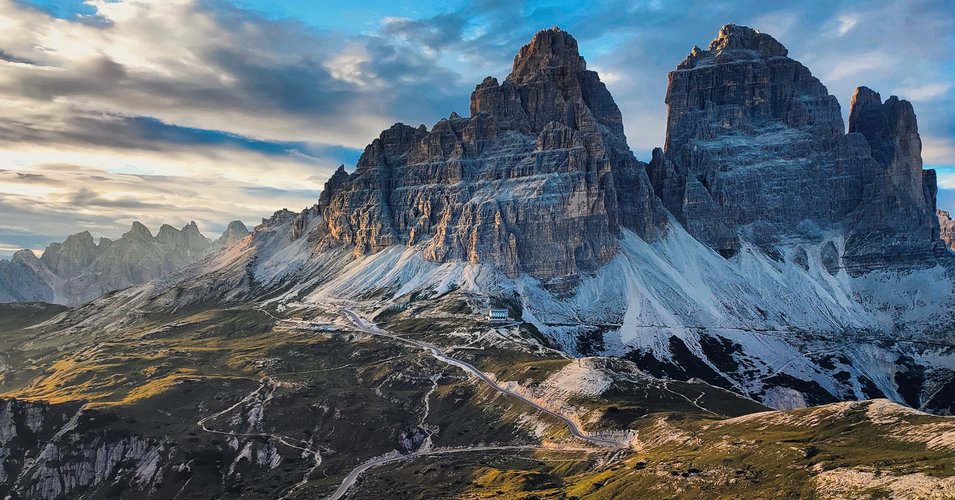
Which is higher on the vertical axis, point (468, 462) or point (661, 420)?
point (661, 420)

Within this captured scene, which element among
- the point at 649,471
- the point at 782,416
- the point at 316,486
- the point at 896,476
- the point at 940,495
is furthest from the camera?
the point at 316,486

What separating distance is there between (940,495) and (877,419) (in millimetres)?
57996

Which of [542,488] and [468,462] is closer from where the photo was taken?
[542,488]

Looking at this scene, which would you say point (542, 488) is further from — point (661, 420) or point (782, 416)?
point (782, 416)

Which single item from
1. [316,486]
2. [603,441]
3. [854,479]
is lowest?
[316,486]

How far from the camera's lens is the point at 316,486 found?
626 feet

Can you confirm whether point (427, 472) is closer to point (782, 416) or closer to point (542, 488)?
point (542, 488)

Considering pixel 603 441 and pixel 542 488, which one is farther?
pixel 603 441

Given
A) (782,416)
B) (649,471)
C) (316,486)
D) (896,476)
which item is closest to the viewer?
(896,476)

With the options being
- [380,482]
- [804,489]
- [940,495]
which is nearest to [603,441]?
[380,482]

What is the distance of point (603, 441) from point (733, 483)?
2493 inches

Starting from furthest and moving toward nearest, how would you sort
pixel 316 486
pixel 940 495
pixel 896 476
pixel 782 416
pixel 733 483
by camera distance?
pixel 316 486, pixel 782 416, pixel 733 483, pixel 896 476, pixel 940 495

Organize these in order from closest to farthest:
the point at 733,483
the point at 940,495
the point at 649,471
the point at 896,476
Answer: the point at 940,495 < the point at 896,476 < the point at 733,483 < the point at 649,471

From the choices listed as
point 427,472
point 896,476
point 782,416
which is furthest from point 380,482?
point 896,476
